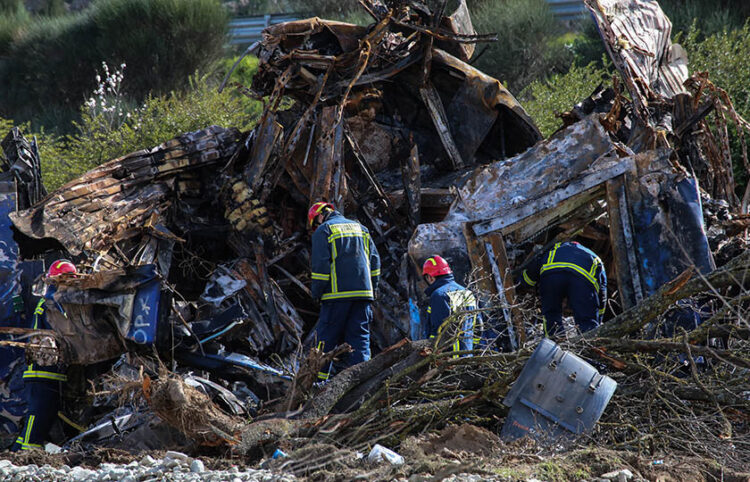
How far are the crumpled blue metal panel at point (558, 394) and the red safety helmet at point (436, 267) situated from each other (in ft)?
5.76

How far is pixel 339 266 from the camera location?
6156mm

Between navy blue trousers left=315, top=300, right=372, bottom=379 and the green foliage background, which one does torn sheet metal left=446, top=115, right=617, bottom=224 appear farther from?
the green foliage background

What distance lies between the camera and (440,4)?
812cm

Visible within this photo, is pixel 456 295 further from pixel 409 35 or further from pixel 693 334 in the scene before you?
pixel 409 35

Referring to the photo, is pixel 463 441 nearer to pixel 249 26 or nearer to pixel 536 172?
pixel 536 172

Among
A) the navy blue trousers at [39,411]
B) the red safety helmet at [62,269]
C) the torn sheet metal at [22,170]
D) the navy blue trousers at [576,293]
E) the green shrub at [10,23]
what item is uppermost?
the green shrub at [10,23]

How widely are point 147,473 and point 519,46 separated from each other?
18542 millimetres

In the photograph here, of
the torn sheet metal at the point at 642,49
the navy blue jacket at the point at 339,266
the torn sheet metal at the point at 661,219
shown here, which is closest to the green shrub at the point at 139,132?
the torn sheet metal at the point at 642,49

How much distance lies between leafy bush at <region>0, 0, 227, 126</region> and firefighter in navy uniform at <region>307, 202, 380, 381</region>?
16.7m

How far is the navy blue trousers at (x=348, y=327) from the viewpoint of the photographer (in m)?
6.14

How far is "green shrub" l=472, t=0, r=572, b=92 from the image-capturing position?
66.6 ft

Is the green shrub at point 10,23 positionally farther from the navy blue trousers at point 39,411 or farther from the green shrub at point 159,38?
the navy blue trousers at point 39,411

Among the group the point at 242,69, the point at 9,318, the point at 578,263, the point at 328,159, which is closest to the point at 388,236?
the point at 328,159

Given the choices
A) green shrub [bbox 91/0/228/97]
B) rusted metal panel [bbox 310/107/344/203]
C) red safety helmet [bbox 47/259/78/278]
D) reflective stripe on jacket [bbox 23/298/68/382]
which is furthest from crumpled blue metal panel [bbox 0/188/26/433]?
green shrub [bbox 91/0/228/97]
